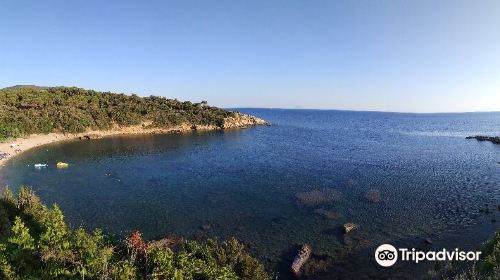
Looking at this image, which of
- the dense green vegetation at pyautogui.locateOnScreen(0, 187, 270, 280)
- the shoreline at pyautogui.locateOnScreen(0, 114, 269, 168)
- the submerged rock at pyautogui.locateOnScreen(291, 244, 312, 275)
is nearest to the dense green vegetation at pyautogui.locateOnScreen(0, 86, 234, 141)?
the shoreline at pyautogui.locateOnScreen(0, 114, 269, 168)

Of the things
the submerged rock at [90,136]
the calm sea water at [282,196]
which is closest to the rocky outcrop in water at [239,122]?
the submerged rock at [90,136]

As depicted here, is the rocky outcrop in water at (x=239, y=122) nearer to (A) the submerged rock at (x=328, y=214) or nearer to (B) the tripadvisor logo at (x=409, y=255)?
(A) the submerged rock at (x=328, y=214)

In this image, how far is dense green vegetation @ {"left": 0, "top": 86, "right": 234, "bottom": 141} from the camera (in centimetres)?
9819

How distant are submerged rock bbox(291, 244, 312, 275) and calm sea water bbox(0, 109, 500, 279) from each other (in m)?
0.83

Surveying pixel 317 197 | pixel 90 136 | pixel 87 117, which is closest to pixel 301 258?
pixel 317 197

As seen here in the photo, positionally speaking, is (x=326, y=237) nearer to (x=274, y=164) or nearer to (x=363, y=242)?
(x=363, y=242)

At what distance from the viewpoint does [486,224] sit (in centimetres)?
3869

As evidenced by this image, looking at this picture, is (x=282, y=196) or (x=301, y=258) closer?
(x=301, y=258)

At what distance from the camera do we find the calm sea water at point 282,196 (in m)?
34.7

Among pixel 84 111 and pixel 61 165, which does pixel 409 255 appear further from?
pixel 84 111

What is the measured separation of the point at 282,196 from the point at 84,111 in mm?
90938

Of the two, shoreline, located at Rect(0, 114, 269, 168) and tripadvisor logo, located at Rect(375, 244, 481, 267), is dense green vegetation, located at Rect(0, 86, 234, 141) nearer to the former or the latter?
shoreline, located at Rect(0, 114, 269, 168)

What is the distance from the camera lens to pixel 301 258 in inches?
1199

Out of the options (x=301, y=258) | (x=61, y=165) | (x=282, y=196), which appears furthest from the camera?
(x=61, y=165)
